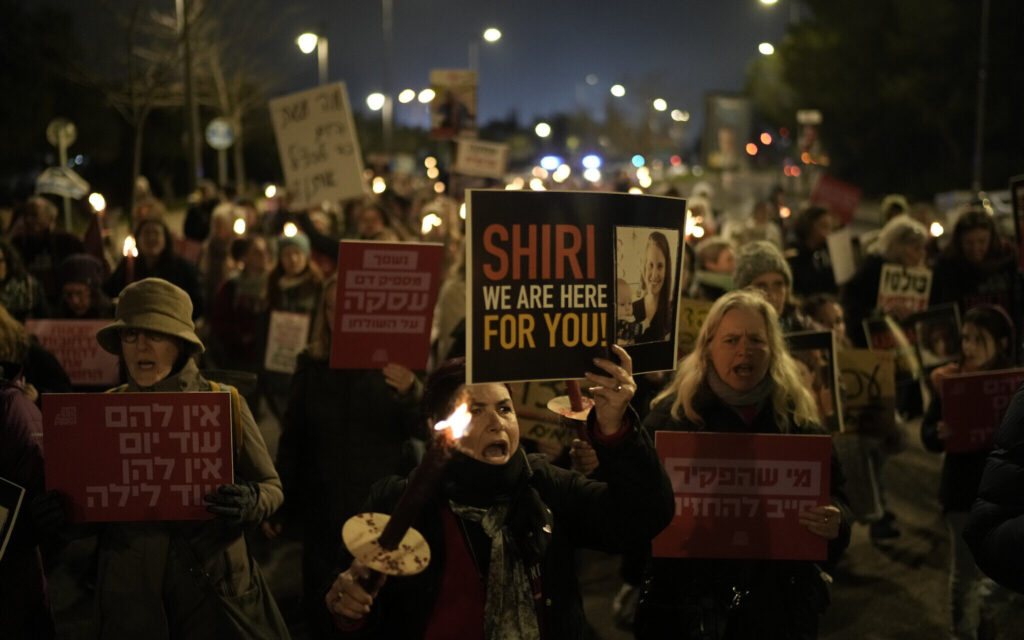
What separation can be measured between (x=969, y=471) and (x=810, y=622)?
210 cm

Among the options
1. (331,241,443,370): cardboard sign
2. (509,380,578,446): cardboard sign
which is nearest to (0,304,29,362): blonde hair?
(331,241,443,370): cardboard sign

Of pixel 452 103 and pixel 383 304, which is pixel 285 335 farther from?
pixel 452 103

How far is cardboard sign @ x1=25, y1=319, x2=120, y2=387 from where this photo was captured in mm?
6879

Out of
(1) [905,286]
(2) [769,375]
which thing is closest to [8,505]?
(2) [769,375]

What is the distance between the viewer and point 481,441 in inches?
118

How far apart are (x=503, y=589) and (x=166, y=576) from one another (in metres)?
1.30

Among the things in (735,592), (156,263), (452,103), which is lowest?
(735,592)

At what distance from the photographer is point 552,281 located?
10.0 ft

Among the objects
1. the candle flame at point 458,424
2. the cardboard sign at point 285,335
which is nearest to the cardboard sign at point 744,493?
the candle flame at point 458,424

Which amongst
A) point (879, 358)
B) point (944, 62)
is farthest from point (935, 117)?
point (879, 358)

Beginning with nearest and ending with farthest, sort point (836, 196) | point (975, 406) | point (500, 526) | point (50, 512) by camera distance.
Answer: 1. point (500, 526)
2. point (50, 512)
3. point (975, 406)
4. point (836, 196)

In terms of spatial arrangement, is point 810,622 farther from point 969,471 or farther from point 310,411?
point 310,411

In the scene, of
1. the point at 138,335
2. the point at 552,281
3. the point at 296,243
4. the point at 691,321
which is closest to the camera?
the point at 552,281

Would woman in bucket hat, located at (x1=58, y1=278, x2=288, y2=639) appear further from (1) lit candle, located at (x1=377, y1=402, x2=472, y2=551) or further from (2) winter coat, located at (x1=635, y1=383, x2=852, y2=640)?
(1) lit candle, located at (x1=377, y1=402, x2=472, y2=551)
